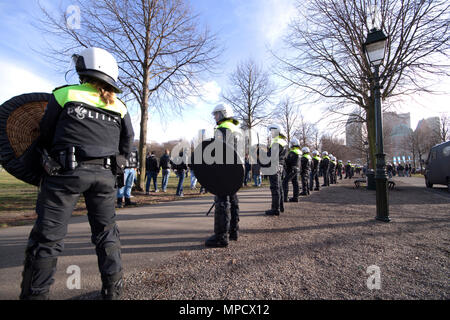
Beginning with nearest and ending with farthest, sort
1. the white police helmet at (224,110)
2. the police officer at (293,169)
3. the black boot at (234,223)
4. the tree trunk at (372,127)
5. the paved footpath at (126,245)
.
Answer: the paved footpath at (126,245)
the white police helmet at (224,110)
the black boot at (234,223)
the police officer at (293,169)
the tree trunk at (372,127)

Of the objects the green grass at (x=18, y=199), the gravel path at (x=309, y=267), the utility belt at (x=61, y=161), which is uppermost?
the utility belt at (x=61, y=161)

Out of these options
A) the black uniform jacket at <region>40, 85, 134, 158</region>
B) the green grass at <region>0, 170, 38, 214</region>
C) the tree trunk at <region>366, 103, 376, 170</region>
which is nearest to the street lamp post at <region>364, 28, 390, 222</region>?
the black uniform jacket at <region>40, 85, 134, 158</region>

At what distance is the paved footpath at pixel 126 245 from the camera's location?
1963 millimetres

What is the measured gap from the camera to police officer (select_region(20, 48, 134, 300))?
1.46 metres

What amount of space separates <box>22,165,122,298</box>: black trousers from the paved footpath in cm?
47

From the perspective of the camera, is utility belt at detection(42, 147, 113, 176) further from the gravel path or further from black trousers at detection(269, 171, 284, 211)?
black trousers at detection(269, 171, 284, 211)

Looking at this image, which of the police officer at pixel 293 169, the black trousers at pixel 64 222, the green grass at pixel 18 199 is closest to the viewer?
the black trousers at pixel 64 222

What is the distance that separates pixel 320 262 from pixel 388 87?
10821 millimetres

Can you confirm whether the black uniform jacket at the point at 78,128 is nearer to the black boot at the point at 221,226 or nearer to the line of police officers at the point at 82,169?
the line of police officers at the point at 82,169

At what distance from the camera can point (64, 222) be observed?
1.56 meters

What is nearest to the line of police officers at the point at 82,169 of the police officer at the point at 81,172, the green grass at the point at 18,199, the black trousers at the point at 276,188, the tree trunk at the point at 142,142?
the police officer at the point at 81,172

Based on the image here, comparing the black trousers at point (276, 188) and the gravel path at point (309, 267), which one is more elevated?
the black trousers at point (276, 188)

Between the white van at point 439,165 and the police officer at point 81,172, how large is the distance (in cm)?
1367
